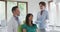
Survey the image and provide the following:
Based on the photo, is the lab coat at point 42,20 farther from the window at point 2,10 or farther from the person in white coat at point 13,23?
the window at point 2,10

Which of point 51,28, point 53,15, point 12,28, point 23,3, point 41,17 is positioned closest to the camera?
point 12,28

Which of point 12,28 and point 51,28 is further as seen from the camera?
point 51,28

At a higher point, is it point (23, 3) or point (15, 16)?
point (23, 3)

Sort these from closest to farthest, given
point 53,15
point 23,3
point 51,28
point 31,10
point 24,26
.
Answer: point 24,26
point 51,28
point 53,15
point 31,10
point 23,3

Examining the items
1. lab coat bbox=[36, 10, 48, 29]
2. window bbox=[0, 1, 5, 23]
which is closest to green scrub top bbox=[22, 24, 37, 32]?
lab coat bbox=[36, 10, 48, 29]

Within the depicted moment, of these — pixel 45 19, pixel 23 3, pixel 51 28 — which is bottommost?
pixel 51 28

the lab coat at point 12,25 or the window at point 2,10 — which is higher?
the window at point 2,10

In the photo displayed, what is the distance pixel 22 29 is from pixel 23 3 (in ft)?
16.1

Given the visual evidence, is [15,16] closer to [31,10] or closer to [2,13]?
[31,10]

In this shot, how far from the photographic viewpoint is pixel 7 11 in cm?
701

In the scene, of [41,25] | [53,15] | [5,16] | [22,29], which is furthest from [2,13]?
[22,29]

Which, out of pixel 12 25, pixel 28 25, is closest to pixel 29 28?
pixel 28 25

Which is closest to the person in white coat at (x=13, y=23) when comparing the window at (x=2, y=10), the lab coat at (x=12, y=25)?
the lab coat at (x=12, y=25)

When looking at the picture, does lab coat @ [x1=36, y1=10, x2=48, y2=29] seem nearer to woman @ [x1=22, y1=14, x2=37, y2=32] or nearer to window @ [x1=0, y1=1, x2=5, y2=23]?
woman @ [x1=22, y1=14, x2=37, y2=32]
